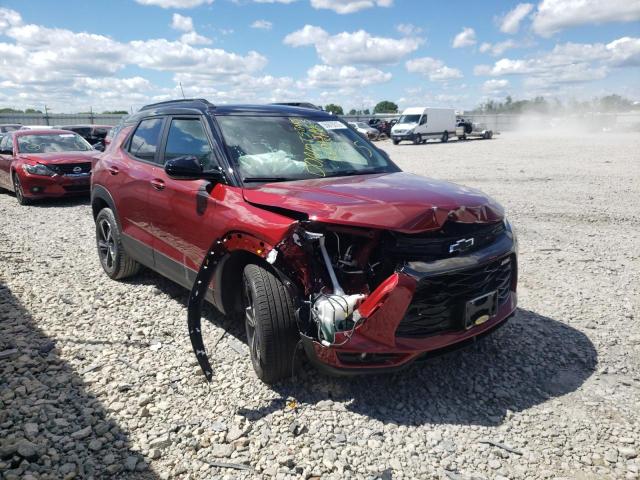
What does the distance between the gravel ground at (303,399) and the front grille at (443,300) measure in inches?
9.7

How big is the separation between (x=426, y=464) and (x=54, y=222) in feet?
26.9

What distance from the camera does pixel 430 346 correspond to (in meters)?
2.94

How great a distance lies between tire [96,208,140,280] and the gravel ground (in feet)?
0.62

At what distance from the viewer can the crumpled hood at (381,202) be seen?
9.45ft

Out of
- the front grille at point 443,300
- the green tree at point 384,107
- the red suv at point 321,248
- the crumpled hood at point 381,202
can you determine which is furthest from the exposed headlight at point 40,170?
the green tree at point 384,107

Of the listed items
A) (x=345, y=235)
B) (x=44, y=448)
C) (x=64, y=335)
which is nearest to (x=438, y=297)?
(x=345, y=235)

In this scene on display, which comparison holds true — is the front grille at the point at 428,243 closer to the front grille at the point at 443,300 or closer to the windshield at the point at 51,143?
the front grille at the point at 443,300

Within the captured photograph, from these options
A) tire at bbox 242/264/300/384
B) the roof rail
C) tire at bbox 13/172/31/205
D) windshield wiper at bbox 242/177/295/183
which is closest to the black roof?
the roof rail

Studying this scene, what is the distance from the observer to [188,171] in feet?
11.6

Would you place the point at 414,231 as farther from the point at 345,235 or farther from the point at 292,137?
the point at 292,137

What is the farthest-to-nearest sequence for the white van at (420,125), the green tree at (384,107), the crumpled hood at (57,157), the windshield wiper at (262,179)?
the green tree at (384,107) < the white van at (420,125) < the crumpled hood at (57,157) < the windshield wiper at (262,179)

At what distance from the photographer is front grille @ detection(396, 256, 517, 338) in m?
2.88

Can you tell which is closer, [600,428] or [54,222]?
[600,428]

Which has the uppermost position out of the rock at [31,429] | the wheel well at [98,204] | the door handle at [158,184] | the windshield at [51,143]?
the door handle at [158,184]
